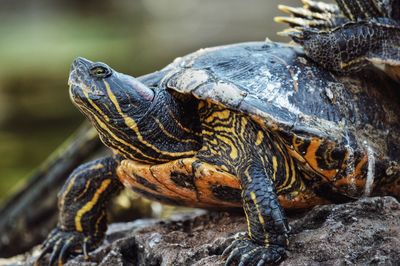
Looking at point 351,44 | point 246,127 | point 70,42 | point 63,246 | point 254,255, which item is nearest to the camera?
point 254,255

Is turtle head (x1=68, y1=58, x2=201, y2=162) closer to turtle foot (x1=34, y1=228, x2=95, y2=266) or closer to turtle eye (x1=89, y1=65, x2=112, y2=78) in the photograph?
turtle eye (x1=89, y1=65, x2=112, y2=78)

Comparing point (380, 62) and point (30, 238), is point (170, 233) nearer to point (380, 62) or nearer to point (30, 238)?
point (380, 62)

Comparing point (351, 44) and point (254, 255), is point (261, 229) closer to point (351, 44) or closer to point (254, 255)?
point (254, 255)

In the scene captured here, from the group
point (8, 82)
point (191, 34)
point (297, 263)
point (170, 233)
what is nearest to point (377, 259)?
point (297, 263)

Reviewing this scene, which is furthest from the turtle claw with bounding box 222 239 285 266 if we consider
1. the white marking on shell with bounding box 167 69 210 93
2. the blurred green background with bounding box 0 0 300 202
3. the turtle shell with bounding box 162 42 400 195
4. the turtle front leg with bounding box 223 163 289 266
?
the blurred green background with bounding box 0 0 300 202

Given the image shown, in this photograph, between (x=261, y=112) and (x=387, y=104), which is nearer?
(x=261, y=112)

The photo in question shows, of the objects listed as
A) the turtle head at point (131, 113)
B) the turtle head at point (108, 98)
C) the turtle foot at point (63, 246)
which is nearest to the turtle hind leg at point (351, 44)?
the turtle head at point (131, 113)

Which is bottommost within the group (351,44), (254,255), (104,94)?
(254,255)

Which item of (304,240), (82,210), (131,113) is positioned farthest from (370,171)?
(82,210)
